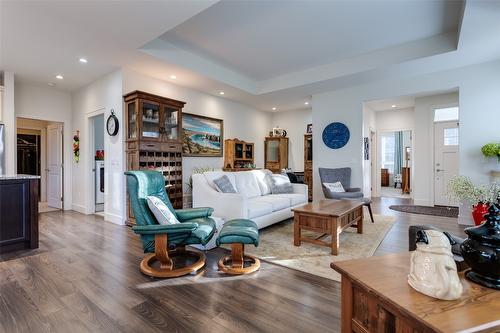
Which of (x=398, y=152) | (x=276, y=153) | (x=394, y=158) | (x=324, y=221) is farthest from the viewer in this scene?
(x=394, y=158)

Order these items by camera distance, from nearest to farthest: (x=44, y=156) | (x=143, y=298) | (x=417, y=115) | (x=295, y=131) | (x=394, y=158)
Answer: (x=143, y=298) < (x=417, y=115) < (x=44, y=156) < (x=295, y=131) < (x=394, y=158)

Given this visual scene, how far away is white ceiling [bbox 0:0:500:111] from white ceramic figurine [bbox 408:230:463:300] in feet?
9.11

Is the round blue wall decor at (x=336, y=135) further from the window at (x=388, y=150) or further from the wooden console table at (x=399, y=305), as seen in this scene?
the window at (x=388, y=150)

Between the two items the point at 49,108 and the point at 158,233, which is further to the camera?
the point at 49,108

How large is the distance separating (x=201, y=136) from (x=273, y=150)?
2818mm

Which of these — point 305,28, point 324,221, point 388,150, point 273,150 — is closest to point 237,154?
point 273,150

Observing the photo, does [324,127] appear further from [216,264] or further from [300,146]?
[216,264]

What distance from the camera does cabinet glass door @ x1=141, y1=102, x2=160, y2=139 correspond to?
436 centimetres

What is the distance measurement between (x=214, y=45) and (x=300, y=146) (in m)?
4.58

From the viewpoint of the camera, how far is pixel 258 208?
364 centimetres

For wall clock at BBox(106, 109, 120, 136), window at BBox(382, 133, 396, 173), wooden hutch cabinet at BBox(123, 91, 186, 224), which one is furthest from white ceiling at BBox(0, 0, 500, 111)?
window at BBox(382, 133, 396, 173)

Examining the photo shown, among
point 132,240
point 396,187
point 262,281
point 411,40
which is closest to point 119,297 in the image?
point 262,281

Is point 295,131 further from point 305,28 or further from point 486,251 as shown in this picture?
point 486,251

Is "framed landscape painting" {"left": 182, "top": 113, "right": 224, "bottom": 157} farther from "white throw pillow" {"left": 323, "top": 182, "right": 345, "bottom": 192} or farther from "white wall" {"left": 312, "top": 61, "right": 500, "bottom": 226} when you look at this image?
"white throw pillow" {"left": 323, "top": 182, "right": 345, "bottom": 192}
